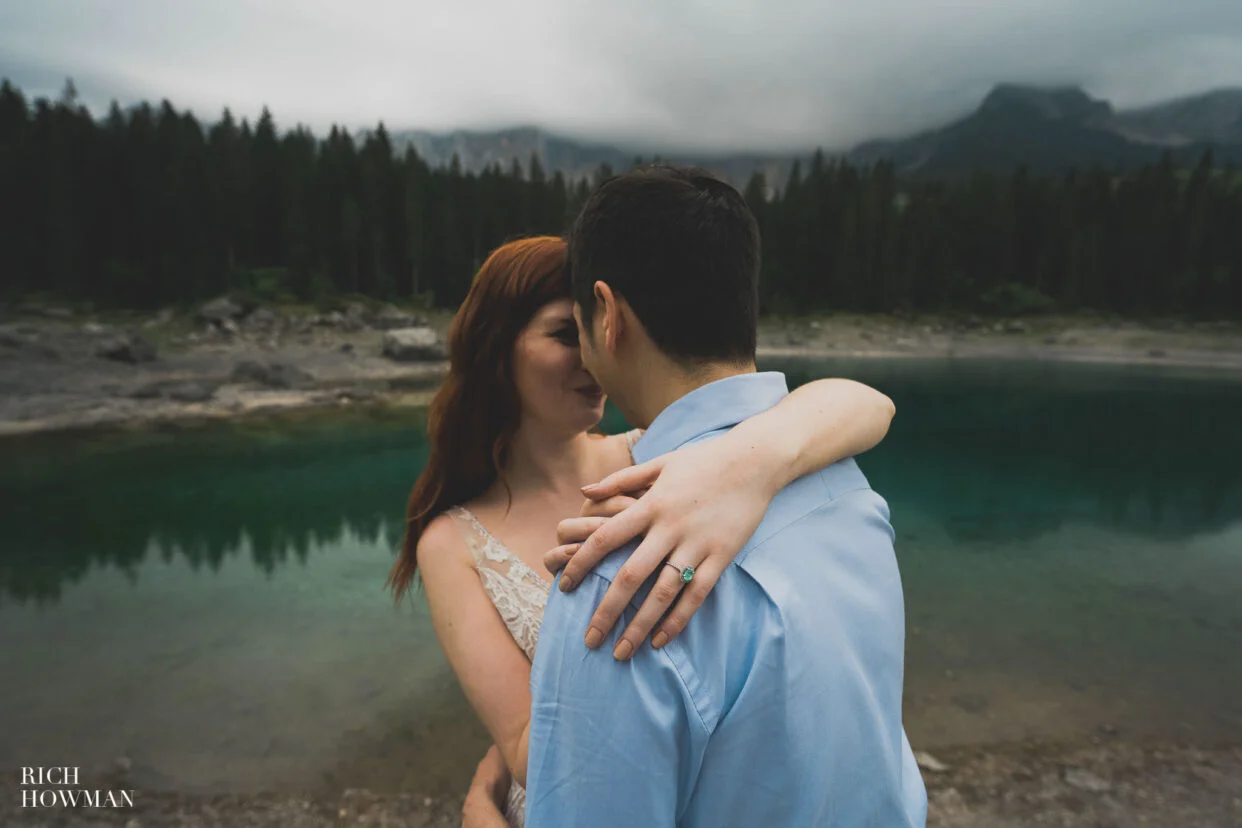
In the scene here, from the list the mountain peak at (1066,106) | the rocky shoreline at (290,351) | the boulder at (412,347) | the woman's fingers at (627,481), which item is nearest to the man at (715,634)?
the woman's fingers at (627,481)

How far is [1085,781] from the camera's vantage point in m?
4.99

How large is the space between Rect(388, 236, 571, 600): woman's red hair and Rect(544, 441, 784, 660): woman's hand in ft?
3.49

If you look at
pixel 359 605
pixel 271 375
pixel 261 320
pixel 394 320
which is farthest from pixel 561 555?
pixel 394 320

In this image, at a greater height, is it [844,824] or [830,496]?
[830,496]

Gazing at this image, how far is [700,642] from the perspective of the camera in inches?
35.7

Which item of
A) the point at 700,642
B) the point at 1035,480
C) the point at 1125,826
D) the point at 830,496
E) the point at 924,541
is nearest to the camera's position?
the point at 700,642

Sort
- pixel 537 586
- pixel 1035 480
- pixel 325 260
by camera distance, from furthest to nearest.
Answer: pixel 325 260 → pixel 1035 480 → pixel 537 586

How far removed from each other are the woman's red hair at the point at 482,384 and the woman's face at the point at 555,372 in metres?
0.03

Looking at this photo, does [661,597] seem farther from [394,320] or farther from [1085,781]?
[394,320]

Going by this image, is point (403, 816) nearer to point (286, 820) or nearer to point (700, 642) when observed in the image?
point (286, 820)

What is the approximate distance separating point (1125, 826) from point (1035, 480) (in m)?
12.8

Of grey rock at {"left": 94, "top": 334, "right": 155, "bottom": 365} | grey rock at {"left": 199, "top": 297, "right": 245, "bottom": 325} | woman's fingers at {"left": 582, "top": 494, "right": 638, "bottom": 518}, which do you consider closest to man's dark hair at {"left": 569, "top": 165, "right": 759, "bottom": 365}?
woman's fingers at {"left": 582, "top": 494, "right": 638, "bottom": 518}

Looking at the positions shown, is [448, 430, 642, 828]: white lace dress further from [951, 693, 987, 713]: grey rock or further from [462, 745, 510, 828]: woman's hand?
[951, 693, 987, 713]: grey rock

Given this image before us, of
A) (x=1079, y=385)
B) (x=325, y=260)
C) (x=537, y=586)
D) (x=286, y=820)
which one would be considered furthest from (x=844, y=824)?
(x=325, y=260)
